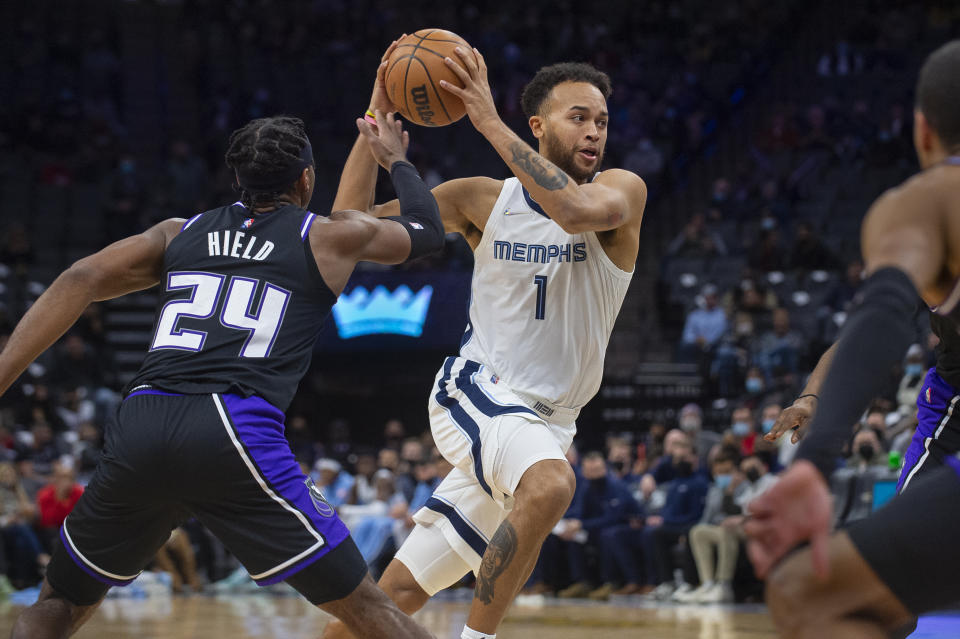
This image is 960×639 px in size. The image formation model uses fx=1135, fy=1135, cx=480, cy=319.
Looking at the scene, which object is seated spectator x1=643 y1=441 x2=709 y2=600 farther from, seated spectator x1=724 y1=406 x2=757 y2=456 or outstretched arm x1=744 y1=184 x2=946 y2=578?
outstretched arm x1=744 y1=184 x2=946 y2=578

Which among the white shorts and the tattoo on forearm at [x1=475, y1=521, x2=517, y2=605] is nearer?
the tattoo on forearm at [x1=475, y1=521, x2=517, y2=605]

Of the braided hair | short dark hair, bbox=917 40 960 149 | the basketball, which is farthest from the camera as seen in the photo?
the basketball

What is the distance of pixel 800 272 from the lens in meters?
14.8

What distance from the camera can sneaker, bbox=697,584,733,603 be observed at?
10406 mm

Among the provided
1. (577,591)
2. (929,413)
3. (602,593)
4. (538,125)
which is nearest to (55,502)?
(577,591)

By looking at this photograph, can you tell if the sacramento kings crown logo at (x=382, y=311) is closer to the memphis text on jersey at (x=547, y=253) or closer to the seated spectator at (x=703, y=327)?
the seated spectator at (x=703, y=327)

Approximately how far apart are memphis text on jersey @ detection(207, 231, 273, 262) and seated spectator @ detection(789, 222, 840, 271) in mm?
12366

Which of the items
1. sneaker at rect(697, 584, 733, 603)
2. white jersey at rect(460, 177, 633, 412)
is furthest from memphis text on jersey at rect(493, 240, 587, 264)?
sneaker at rect(697, 584, 733, 603)

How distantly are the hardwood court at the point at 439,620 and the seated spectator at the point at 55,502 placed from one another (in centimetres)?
136

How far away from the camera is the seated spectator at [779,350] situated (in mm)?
13141

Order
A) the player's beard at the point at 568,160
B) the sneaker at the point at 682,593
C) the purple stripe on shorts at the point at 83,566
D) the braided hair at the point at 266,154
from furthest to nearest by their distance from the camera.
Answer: the sneaker at the point at 682,593
the player's beard at the point at 568,160
the braided hair at the point at 266,154
the purple stripe on shorts at the point at 83,566

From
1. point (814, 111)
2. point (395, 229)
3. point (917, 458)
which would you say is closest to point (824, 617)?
point (917, 458)

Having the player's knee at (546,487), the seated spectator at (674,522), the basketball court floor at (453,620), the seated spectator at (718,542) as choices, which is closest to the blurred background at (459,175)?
the seated spectator at (674,522)

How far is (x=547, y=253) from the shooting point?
4547 mm
